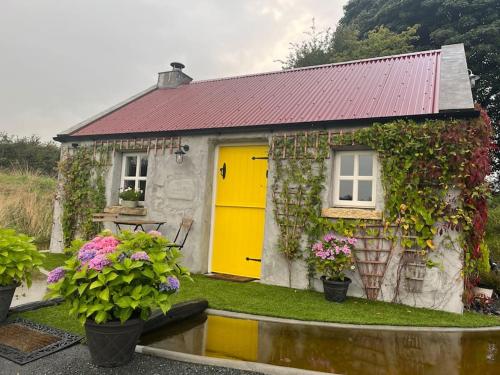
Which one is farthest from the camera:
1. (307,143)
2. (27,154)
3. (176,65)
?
(27,154)

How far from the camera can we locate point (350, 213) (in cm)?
588

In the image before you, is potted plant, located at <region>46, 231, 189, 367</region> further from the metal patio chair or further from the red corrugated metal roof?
the red corrugated metal roof

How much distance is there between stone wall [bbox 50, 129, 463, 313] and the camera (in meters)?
5.30

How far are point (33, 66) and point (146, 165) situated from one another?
24.6ft

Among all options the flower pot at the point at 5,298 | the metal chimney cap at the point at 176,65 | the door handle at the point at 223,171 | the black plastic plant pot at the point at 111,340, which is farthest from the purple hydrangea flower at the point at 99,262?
the metal chimney cap at the point at 176,65

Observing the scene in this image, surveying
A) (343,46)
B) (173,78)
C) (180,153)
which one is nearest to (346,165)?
(180,153)

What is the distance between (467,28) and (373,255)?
19.1m

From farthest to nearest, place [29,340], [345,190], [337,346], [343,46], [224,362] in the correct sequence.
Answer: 1. [343,46]
2. [345,190]
3. [337,346]
4. [29,340]
5. [224,362]

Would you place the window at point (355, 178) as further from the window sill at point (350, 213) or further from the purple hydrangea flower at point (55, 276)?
the purple hydrangea flower at point (55, 276)

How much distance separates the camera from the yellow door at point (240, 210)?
7086mm

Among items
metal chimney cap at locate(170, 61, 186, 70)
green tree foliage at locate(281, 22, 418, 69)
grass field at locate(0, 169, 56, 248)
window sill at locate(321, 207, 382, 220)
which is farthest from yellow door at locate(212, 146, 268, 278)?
green tree foliage at locate(281, 22, 418, 69)

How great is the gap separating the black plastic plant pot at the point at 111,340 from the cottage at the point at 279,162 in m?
3.73

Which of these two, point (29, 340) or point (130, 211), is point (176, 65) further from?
point (29, 340)

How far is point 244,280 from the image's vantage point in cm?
679
